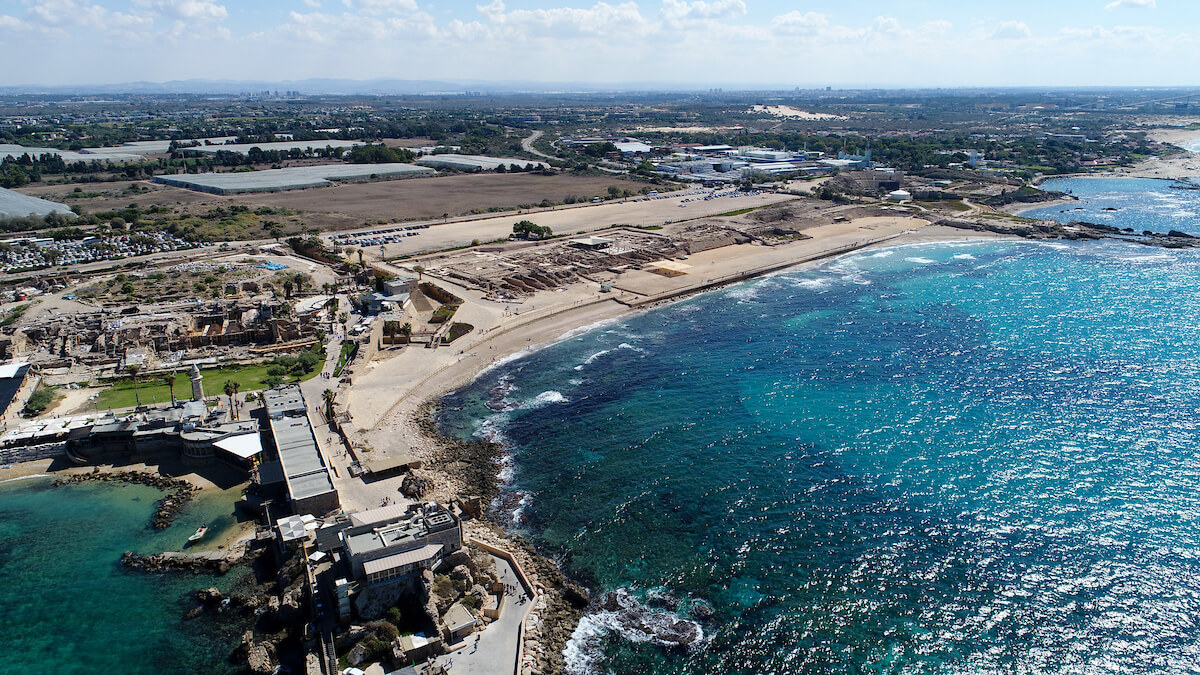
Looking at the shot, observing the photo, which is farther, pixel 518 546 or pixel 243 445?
pixel 243 445

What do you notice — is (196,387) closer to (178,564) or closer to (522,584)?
(178,564)

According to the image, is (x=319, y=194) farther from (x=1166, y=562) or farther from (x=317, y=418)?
(x=1166, y=562)

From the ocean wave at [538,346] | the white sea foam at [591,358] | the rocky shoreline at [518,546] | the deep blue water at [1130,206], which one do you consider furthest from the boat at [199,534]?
the deep blue water at [1130,206]

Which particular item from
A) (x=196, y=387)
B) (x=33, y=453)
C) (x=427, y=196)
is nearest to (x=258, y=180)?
(x=427, y=196)

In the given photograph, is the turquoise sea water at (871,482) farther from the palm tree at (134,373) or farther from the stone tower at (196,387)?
the palm tree at (134,373)

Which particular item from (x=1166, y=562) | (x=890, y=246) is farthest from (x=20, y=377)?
(x=890, y=246)

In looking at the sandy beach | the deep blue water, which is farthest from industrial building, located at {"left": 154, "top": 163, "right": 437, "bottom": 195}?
the deep blue water
